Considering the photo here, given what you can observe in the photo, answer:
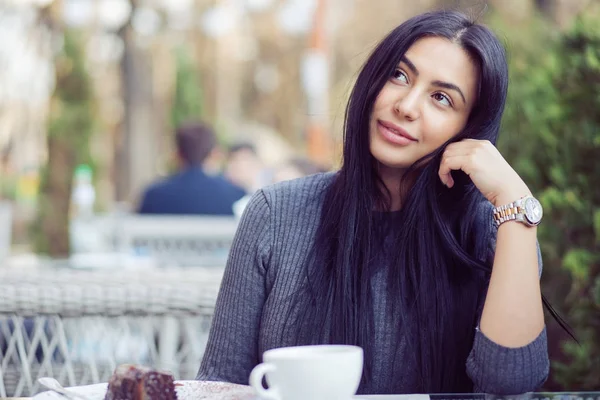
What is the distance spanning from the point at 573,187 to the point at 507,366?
1.33 m

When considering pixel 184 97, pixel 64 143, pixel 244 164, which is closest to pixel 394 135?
pixel 244 164

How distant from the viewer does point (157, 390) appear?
1397mm

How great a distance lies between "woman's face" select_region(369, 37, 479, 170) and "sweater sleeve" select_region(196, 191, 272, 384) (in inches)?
12.7

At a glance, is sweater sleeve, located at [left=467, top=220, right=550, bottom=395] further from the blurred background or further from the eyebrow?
the blurred background

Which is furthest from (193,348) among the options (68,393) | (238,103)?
(238,103)

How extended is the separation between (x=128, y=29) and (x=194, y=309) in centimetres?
1166

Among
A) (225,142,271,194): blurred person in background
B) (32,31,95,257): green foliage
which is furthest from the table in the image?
(32,31,95,257): green foliage

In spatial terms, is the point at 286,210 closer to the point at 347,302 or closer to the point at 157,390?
the point at 347,302

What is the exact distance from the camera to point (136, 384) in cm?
138

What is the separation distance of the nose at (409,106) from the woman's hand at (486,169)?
0.39ft

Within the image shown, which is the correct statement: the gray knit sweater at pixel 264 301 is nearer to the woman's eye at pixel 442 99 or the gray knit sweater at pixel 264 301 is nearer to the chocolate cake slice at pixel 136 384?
the woman's eye at pixel 442 99

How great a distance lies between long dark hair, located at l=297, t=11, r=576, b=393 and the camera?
1.95m

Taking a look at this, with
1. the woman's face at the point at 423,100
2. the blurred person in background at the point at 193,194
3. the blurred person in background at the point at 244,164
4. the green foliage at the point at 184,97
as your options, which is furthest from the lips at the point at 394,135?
the green foliage at the point at 184,97

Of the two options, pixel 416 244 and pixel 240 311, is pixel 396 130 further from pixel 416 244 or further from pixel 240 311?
pixel 240 311
